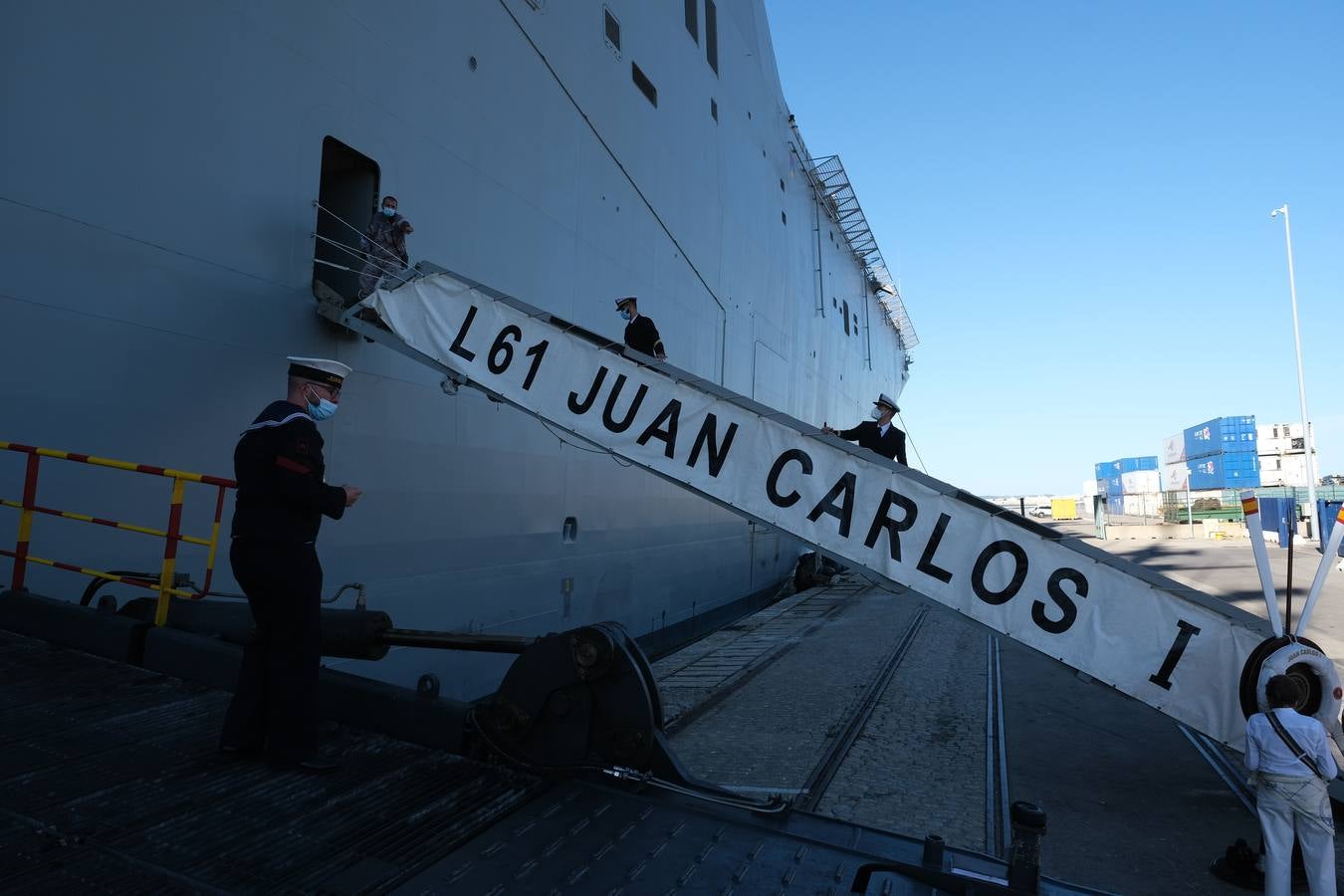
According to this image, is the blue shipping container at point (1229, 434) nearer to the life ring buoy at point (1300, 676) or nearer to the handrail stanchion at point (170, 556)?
the life ring buoy at point (1300, 676)

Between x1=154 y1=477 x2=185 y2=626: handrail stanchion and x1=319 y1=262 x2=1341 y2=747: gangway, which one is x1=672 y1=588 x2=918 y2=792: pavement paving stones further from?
x1=154 y1=477 x2=185 y2=626: handrail stanchion

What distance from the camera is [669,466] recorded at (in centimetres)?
492

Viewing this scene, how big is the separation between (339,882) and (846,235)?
26141mm

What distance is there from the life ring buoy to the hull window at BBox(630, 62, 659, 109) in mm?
8864

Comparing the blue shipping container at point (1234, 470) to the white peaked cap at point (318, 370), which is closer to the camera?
the white peaked cap at point (318, 370)

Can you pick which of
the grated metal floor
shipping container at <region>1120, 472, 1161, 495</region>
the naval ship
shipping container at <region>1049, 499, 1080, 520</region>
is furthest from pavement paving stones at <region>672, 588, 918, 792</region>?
shipping container at <region>1120, 472, 1161, 495</region>

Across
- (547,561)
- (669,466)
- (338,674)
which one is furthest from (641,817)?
(547,561)

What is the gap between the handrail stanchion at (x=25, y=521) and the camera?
355 cm

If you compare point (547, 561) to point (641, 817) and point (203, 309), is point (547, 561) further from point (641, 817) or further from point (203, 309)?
point (641, 817)

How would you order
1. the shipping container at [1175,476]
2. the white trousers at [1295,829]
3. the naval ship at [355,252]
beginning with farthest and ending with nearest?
1. the shipping container at [1175,476]
2. the naval ship at [355,252]
3. the white trousers at [1295,829]

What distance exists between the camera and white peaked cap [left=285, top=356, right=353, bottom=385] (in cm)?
295

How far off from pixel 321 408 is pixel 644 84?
841 cm

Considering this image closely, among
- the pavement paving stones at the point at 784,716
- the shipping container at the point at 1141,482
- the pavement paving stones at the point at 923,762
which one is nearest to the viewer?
the pavement paving stones at the point at 923,762

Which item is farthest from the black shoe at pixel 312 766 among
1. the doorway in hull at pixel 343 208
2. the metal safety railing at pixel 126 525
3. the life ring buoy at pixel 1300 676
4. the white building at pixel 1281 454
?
the white building at pixel 1281 454
